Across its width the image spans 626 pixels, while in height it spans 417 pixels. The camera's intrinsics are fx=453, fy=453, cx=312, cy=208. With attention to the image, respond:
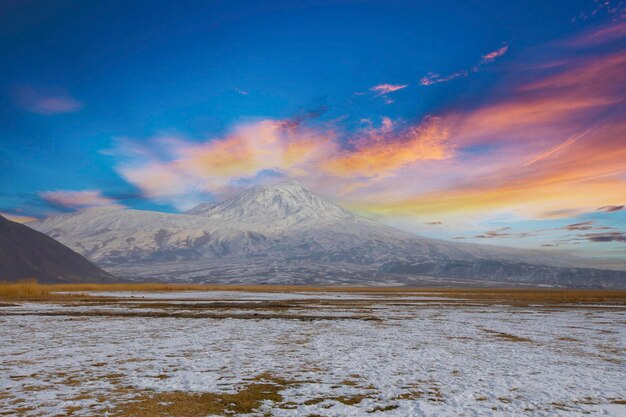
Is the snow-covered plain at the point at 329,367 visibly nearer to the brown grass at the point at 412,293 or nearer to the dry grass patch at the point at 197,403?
the dry grass patch at the point at 197,403

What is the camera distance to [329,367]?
15406mm

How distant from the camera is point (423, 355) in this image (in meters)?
17.9

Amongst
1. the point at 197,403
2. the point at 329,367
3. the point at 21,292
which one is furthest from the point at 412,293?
the point at 197,403

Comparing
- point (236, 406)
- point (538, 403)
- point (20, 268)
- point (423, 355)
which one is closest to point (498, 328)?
point (423, 355)

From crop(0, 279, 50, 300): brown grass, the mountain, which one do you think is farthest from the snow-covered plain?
the mountain

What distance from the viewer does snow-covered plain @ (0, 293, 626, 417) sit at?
10953mm

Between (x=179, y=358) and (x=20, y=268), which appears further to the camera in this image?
(x=20, y=268)

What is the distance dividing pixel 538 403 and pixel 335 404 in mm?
5023

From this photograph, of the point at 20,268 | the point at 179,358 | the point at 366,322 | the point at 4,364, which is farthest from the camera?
the point at 20,268

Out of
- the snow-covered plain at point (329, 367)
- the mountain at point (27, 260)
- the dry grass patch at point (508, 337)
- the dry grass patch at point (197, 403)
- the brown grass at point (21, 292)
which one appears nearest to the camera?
the dry grass patch at point (197, 403)

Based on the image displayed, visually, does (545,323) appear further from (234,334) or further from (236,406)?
(236,406)

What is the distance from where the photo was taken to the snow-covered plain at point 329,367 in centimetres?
1095

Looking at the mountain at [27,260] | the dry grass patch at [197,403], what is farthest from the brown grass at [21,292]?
the mountain at [27,260]

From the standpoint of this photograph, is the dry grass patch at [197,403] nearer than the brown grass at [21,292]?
Yes
